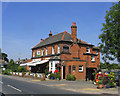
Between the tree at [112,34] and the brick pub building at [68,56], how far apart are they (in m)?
11.0

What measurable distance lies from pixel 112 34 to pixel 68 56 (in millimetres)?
14051

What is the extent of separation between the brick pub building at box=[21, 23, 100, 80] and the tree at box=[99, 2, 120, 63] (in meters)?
11.0

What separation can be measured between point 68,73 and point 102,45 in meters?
11.7

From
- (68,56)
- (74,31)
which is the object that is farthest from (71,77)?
(74,31)

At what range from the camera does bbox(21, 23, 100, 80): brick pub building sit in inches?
1200

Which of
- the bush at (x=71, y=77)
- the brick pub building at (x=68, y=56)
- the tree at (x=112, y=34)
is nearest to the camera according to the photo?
the tree at (x=112, y=34)

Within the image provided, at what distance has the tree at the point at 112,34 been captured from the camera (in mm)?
18716

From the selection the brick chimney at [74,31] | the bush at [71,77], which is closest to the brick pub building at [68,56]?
the brick chimney at [74,31]

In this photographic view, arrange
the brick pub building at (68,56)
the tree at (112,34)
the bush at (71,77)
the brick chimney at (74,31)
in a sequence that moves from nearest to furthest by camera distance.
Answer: the tree at (112,34) < the bush at (71,77) < the brick pub building at (68,56) < the brick chimney at (74,31)

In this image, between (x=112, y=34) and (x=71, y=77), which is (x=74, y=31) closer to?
(x=71, y=77)

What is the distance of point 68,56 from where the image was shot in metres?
32.0

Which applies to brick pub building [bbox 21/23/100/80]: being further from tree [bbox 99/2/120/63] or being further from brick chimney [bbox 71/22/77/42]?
tree [bbox 99/2/120/63]

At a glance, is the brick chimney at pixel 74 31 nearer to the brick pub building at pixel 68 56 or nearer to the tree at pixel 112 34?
the brick pub building at pixel 68 56

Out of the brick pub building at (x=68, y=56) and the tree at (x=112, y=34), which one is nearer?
the tree at (x=112, y=34)
